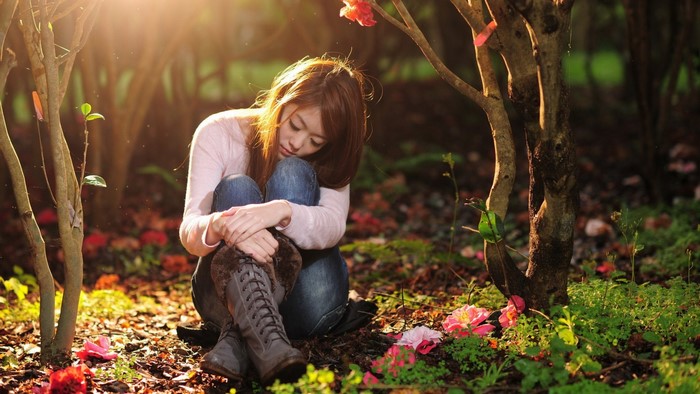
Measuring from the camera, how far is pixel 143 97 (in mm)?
5430

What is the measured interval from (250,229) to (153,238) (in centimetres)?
252

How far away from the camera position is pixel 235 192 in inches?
116

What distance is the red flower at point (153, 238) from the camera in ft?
16.7

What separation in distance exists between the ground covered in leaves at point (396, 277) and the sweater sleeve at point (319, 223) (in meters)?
0.40

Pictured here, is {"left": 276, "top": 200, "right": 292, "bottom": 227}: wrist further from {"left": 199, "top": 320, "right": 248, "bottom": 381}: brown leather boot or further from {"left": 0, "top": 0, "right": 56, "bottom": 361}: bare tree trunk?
{"left": 0, "top": 0, "right": 56, "bottom": 361}: bare tree trunk

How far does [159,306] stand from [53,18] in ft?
5.31

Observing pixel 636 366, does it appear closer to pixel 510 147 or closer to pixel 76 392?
pixel 510 147

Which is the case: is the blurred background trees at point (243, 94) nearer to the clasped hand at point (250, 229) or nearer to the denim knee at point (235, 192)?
the denim knee at point (235, 192)

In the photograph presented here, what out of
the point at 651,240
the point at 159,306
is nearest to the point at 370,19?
the point at 159,306

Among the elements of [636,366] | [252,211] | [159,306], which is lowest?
[159,306]

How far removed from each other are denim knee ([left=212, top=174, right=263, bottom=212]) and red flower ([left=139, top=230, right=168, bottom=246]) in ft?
7.30

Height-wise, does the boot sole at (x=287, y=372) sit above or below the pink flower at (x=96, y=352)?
above

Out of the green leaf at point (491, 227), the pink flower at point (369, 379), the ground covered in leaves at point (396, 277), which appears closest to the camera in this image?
the pink flower at point (369, 379)

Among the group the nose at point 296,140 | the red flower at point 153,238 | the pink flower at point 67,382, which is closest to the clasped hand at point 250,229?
the nose at point 296,140
